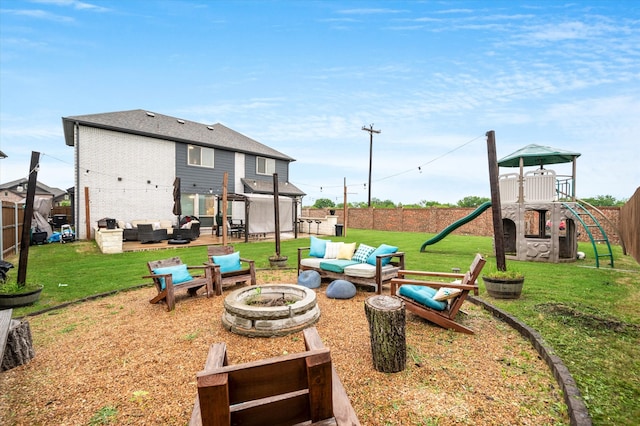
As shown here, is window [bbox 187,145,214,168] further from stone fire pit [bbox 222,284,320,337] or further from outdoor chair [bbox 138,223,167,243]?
stone fire pit [bbox 222,284,320,337]

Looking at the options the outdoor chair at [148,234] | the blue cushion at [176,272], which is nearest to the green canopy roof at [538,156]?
the blue cushion at [176,272]

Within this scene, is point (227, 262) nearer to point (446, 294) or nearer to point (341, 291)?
point (341, 291)

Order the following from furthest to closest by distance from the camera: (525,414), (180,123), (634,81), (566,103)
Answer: (180,123) → (566,103) → (634,81) → (525,414)

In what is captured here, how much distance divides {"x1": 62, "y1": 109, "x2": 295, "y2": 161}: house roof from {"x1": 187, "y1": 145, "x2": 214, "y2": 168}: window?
1.48 feet

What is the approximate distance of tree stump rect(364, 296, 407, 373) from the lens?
325cm

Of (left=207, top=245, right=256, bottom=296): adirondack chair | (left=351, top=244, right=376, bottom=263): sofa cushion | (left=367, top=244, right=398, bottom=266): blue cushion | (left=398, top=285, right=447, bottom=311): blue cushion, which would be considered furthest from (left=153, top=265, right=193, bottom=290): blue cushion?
(left=398, top=285, right=447, bottom=311): blue cushion

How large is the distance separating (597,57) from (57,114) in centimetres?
2228

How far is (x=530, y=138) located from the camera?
14.6 meters

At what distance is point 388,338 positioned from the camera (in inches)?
128

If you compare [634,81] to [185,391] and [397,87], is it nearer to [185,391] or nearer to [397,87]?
[397,87]

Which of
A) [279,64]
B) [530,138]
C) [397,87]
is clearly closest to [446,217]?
[530,138]

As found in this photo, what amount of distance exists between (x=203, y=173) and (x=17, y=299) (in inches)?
588

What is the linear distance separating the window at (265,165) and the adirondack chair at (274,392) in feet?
71.6

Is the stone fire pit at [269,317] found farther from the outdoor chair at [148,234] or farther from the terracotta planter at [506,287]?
the outdoor chair at [148,234]
